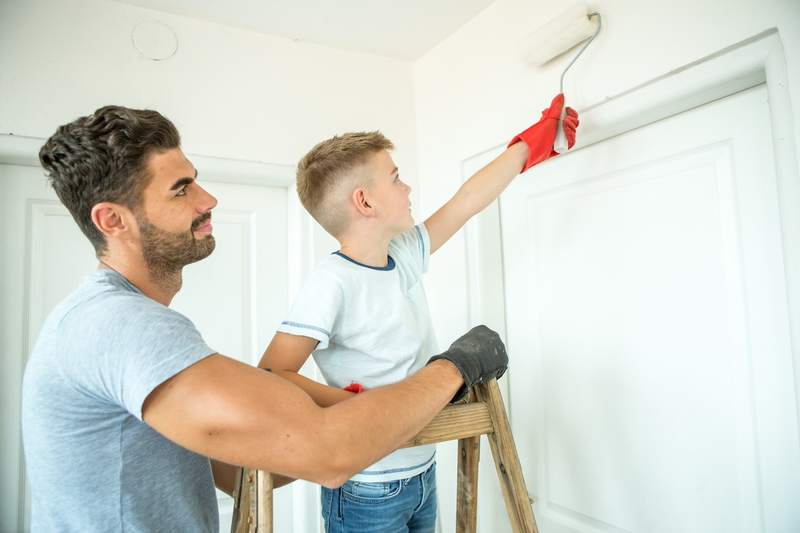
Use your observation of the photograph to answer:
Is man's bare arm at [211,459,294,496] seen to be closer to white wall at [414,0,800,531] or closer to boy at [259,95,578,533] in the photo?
boy at [259,95,578,533]

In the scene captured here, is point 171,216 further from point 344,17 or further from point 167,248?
point 344,17

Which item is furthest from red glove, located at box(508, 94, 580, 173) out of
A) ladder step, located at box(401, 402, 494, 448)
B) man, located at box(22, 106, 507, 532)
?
ladder step, located at box(401, 402, 494, 448)

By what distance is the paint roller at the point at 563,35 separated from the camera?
137cm

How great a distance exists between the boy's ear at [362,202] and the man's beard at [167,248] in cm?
37

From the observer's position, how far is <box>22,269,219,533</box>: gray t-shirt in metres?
0.68

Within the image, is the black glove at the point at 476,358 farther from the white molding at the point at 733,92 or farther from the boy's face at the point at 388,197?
the white molding at the point at 733,92

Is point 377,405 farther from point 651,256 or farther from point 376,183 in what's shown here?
point 651,256

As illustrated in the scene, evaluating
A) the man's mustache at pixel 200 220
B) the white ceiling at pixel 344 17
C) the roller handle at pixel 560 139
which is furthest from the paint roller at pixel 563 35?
the man's mustache at pixel 200 220

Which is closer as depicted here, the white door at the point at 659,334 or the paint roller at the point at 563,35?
the white door at the point at 659,334

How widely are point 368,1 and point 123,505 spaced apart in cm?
166

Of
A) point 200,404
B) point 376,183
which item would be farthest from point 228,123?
point 200,404

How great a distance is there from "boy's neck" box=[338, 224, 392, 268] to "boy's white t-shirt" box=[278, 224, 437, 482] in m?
0.03

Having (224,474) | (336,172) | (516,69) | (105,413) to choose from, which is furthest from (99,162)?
(516,69)

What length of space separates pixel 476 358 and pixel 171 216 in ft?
1.98
